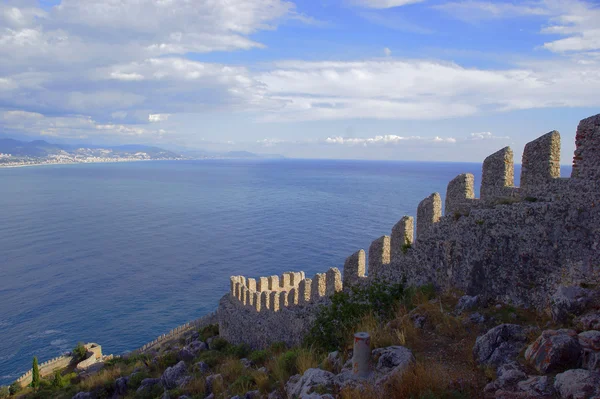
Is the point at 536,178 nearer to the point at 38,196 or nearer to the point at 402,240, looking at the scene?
the point at 402,240

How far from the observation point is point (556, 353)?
16.7 feet

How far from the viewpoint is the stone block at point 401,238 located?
11.2 metres

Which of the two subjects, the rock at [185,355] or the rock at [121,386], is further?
the rock at [185,355]

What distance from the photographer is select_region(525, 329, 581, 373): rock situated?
16.6 ft

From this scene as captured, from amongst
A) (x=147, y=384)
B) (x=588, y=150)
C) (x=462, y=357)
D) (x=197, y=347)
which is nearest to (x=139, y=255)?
(x=197, y=347)

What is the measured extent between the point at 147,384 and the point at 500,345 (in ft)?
43.3

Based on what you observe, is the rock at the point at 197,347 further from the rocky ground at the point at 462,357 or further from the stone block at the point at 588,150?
the stone block at the point at 588,150

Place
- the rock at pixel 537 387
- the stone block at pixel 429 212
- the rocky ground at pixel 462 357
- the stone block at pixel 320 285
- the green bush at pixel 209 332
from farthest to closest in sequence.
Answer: the green bush at pixel 209 332, the stone block at pixel 320 285, the stone block at pixel 429 212, the rocky ground at pixel 462 357, the rock at pixel 537 387

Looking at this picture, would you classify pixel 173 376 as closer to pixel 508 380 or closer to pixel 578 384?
pixel 508 380

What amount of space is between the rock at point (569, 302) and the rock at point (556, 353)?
94 cm

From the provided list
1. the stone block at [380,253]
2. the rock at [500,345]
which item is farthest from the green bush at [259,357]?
the rock at [500,345]

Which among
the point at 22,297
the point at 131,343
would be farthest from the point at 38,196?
the point at 131,343

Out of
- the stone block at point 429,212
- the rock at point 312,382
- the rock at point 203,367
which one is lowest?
the rock at point 203,367

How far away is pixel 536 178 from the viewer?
8062 mm
